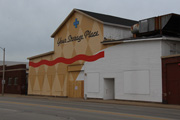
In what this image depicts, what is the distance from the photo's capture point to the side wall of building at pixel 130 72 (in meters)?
25.2

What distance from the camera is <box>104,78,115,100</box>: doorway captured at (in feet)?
100

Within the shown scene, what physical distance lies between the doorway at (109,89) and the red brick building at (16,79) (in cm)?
2176

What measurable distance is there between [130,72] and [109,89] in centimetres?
455

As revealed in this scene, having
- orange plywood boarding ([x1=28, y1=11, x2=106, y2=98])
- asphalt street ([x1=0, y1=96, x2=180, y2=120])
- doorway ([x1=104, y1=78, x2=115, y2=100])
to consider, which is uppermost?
orange plywood boarding ([x1=28, y1=11, x2=106, y2=98])

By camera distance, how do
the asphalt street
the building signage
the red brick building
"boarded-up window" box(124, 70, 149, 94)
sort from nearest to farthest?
the asphalt street < "boarded-up window" box(124, 70, 149, 94) < the building signage < the red brick building

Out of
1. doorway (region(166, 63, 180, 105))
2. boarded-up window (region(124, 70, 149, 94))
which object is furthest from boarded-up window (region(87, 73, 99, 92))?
doorway (region(166, 63, 180, 105))

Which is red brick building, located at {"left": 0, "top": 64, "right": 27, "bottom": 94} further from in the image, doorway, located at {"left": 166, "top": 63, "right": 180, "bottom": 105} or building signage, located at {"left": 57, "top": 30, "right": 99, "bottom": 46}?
doorway, located at {"left": 166, "top": 63, "right": 180, "bottom": 105}

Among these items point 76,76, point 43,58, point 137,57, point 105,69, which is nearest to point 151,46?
point 137,57

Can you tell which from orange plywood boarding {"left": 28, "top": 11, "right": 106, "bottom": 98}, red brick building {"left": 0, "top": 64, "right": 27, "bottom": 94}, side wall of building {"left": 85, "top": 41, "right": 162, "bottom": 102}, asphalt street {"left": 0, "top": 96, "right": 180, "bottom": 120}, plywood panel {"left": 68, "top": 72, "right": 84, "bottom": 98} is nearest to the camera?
asphalt street {"left": 0, "top": 96, "right": 180, "bottom": 120}

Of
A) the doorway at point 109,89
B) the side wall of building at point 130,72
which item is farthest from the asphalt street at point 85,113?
the doorway at point 109,89

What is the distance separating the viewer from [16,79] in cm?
4875

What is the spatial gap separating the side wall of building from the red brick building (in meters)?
19.1

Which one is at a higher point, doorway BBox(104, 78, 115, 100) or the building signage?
the building signage

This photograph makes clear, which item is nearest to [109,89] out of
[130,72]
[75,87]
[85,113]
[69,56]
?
[130,72]
